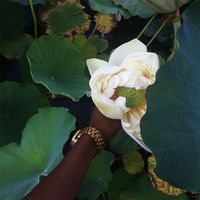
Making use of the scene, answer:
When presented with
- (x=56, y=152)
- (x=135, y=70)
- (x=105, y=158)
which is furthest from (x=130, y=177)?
(x=135, y=70)

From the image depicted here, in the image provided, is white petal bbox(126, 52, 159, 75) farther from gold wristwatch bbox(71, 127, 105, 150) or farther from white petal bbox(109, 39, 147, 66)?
gold wristwatch bbox(71, 127, 105, 150)

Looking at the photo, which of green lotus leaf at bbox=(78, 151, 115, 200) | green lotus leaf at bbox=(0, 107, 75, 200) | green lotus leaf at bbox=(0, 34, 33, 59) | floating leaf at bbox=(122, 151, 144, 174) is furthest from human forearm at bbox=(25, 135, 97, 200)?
green lotus leaf at bbox=(0, 34, 33, 59)

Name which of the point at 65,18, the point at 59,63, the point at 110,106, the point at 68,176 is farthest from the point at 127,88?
the point at 65,18

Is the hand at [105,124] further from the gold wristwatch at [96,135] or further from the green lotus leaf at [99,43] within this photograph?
the green lotus leaf at [99,43]

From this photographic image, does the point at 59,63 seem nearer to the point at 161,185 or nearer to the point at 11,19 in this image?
the point at 11,19

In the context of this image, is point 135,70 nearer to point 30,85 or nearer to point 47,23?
point 30,85

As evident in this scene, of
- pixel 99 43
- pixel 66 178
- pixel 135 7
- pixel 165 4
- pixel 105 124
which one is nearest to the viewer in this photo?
pixel 66 178
